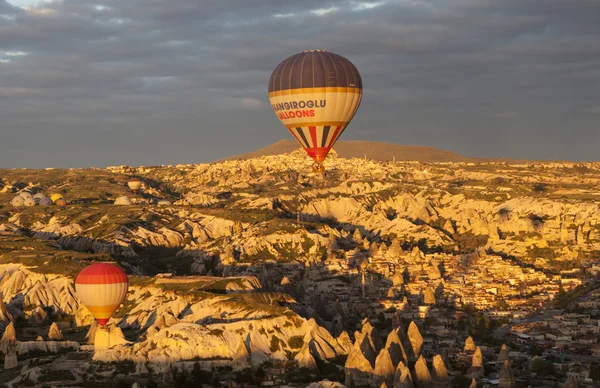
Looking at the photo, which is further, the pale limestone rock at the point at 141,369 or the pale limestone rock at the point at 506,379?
the pale limestone rock at the point at 506,379

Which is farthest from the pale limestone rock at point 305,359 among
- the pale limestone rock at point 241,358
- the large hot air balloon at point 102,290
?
the large hot air balloon at point 102,290

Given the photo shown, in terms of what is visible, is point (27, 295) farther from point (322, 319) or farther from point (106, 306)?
point (322, 319)

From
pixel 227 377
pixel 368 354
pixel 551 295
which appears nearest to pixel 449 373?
pixel 368 354

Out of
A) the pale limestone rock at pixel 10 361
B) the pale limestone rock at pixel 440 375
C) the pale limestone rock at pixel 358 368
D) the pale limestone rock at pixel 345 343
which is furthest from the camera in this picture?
the pale limestone rock at pixel 10 361

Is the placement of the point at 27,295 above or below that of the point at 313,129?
below

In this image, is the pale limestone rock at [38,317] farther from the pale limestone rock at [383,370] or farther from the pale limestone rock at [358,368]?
the pale limestone rock at [383,370]

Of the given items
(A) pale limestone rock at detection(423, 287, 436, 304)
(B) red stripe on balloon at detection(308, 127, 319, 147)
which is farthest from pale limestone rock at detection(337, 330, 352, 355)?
(A) pale limestone rock at detection(423, 287, 436, 304)

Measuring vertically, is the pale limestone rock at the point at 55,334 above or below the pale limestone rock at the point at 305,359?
below
